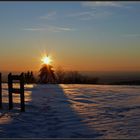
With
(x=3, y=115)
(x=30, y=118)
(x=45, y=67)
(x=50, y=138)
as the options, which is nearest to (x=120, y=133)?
(x=50, y=138)

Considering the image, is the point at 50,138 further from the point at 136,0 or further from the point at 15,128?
the point at 136,0

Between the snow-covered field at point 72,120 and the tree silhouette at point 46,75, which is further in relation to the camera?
the tree silhouette at point 46,75

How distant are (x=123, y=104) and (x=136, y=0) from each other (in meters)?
7.81

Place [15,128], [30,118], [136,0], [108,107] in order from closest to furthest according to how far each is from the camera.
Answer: [136,0]
[15,128]
[30,118]
[108,107]

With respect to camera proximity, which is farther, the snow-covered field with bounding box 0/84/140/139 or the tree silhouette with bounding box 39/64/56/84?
the tree silhouette with bounding box 39/64/56/84

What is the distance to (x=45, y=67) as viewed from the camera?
42.0 m

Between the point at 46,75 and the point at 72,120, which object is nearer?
the point at 72,120

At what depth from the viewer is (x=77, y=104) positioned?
1678 cm

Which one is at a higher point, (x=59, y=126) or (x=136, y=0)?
(x=136, y=0)

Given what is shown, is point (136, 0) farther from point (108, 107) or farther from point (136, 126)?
point (108, 107)

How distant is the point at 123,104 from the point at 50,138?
763cm

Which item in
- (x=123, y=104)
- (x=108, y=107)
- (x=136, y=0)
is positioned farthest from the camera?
(x=123, y=104)

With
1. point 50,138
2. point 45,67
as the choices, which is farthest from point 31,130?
point 45,67

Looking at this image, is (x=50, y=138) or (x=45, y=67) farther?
(x=45, y=67)
